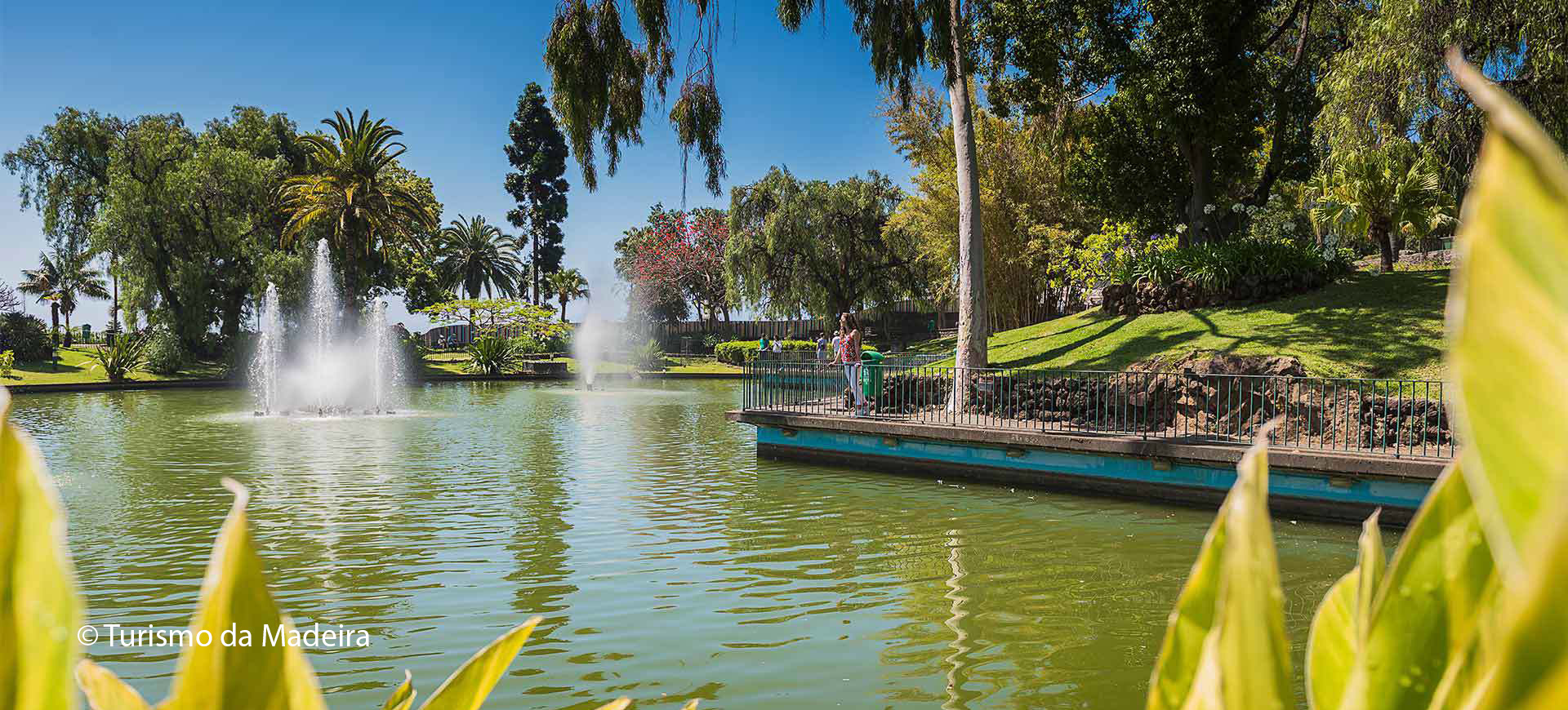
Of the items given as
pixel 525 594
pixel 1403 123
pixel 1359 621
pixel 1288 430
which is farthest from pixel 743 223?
pixel 1359 621

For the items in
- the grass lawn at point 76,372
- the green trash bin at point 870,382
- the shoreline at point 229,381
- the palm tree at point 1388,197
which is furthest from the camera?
the grass lawn at point 76,372

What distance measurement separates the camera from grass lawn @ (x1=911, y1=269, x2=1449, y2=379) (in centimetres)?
1412

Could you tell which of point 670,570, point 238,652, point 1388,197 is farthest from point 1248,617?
point 1388,197

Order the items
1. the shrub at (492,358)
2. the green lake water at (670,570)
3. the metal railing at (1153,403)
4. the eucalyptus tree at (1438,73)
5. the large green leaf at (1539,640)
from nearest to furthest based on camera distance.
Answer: the large green leaf at (1539,640), the green lake water at (670,570), the metal railing at (1153,403), the eucalyptus tree at (1438,73), the shrub at (492,358)

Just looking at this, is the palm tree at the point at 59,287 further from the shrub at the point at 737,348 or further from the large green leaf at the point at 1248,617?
the large green leaf at the point at 1248,617

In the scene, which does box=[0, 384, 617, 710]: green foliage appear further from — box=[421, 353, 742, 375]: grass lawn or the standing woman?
box=[421, 353, 742, 375]: grass lawn

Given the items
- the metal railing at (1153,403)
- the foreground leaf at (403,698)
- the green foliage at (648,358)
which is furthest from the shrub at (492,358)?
the foreground leaf at (403,698)

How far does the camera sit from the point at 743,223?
4362 centimetres

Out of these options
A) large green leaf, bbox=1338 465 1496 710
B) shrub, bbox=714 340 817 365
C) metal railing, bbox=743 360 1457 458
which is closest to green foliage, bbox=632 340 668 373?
shrub, bbox=714 340 817 365

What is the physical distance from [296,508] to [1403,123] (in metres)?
18.1

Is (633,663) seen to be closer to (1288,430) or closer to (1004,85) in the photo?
(1288,430)

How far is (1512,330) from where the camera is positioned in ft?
0.99

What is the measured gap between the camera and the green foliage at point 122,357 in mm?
30750

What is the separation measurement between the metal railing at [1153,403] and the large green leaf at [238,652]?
29.0ft
